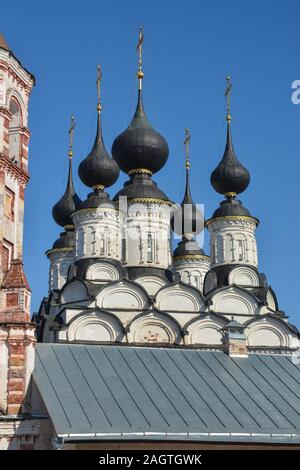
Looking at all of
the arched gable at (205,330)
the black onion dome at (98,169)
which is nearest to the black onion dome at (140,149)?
the black onion dome at (98,169)

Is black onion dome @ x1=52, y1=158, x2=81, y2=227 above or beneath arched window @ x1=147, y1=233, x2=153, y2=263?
above

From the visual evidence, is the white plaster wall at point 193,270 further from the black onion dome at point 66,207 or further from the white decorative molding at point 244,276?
the black onion dome at point 66,207

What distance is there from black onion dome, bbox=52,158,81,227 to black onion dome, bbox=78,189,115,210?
192 inches

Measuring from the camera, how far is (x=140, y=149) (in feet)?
97.4

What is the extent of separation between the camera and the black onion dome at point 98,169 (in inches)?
1167

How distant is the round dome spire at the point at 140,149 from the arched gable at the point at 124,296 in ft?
14.1

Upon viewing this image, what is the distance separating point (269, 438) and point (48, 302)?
1714 centimetres

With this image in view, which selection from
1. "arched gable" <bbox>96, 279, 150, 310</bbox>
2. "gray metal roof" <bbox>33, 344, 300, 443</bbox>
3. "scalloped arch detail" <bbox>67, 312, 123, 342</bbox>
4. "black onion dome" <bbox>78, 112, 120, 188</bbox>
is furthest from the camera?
"black onion dome" <bbox>78, 112, 120, 188</bbox>

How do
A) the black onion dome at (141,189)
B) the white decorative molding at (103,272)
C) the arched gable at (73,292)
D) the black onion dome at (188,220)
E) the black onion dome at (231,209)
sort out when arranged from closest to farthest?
1. the arched gable at (73,292)
2. the white decorative molding at (103,272)
3. the black onion dome at (141,189)
4. the black onion dome at (231,209)
5. the black onion dome at (188,220)

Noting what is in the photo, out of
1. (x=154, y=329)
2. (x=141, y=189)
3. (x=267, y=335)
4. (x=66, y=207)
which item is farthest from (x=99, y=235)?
(x=66, y=207)

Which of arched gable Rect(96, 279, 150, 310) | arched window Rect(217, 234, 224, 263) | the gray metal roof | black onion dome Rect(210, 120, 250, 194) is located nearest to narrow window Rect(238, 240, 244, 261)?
arched window Rect(217, 234, 224, 263)

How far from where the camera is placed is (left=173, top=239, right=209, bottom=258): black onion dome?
34.0 m

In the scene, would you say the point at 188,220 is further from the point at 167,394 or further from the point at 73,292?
the point at 167,394

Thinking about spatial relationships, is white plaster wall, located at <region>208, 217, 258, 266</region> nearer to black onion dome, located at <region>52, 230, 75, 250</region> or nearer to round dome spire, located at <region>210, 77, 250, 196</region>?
round dome spire, located at <region>210, 77, 250, 196</region>
